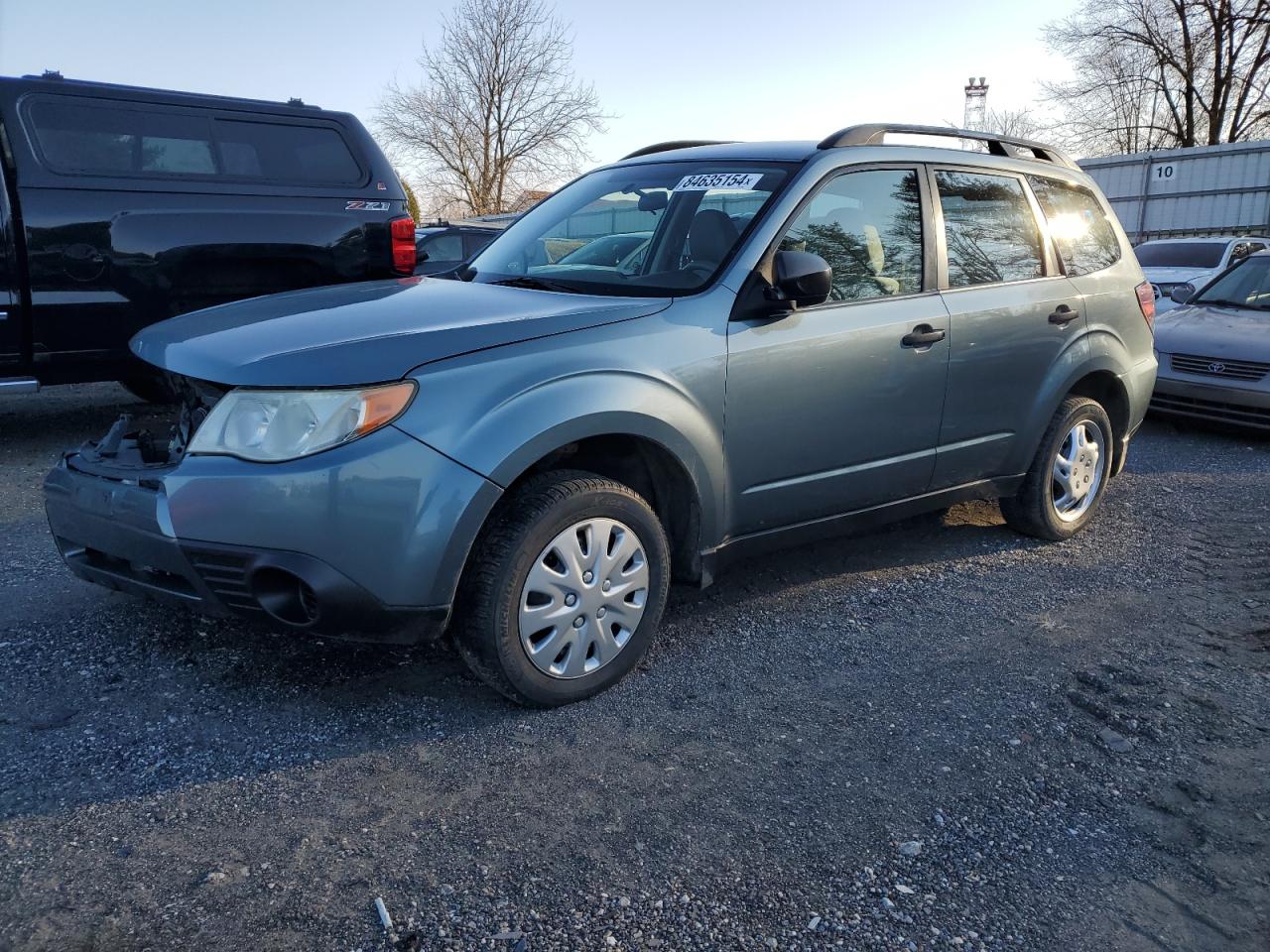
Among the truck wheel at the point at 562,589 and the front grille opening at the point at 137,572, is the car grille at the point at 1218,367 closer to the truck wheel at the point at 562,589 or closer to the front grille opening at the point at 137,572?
the truck wheel at the point at 562,589

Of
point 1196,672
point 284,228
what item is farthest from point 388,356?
point 284,228

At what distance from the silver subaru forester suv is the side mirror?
10 millimetres

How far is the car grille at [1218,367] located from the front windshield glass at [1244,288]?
88cm

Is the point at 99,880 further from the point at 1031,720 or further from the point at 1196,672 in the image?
the point at 1196,672

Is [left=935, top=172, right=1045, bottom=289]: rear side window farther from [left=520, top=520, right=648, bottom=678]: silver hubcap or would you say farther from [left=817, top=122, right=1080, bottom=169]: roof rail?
[left=520, top=520, right=648, bottom=678]: silver hubcap

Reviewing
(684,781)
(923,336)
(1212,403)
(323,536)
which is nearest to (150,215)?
(323,536)

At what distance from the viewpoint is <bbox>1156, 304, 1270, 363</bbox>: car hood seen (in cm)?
773

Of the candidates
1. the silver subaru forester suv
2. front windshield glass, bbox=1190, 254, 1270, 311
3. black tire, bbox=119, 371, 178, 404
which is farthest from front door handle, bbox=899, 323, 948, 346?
front windshield glass, bbox=1190, 254, 1270, 311

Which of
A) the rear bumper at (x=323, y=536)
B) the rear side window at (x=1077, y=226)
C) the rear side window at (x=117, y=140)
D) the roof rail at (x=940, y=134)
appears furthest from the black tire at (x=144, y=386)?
the rear side window at (x=1077, y=226)

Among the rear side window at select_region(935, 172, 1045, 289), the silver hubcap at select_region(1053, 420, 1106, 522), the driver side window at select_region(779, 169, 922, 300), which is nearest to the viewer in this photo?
the driver side window at select_region(779, 169, 922, 300)

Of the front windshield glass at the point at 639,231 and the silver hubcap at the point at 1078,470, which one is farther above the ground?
the front windshield glass at the point at 639,231

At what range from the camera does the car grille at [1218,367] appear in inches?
301

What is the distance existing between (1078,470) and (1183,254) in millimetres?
10991

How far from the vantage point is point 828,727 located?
3168 mm
